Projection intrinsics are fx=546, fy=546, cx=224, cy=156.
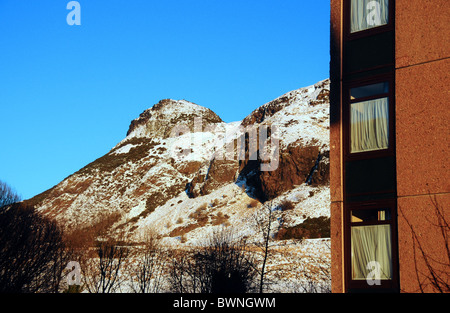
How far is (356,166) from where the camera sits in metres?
11.6

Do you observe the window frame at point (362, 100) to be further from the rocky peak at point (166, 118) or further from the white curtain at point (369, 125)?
the rocky peak at point (166, 118)

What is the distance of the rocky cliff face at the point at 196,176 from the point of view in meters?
73.2

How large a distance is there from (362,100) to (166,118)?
14438 cm

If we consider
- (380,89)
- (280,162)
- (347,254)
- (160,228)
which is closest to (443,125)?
(380,89)

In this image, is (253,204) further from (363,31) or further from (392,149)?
(392,149)

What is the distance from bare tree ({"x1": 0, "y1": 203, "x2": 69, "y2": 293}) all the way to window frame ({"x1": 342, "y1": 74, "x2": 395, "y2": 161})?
22151 mm

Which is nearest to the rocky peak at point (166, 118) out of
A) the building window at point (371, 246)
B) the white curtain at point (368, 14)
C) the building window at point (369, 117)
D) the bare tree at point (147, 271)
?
the bare tree at point (147, 271)

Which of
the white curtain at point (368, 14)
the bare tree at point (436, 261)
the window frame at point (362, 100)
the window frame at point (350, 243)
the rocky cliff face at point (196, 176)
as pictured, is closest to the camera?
the bare tree at point (436, 261)

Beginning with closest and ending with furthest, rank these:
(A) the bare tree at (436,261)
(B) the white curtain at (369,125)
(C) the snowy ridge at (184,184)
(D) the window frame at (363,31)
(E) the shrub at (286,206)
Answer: (A) the bare tree at (436,261), (B) the white curtain at (369,125), (D) the window frame at (363,31), (E) the shrub at (286,206), (C) the snowy ridge at (184,184)

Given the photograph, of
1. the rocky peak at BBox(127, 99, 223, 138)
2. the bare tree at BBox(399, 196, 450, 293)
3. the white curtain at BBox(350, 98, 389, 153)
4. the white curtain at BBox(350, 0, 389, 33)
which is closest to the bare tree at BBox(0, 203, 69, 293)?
the white curtain at BBox(350, 98, 389, 153)

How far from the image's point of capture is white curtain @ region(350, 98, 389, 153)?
1143 centimetres

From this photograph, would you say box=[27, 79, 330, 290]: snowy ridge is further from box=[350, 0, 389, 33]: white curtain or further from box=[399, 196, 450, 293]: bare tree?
box=[399, 196, 450, 293]: bare tree

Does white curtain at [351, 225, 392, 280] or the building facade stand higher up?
the building facade

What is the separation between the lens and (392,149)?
11094 mm
